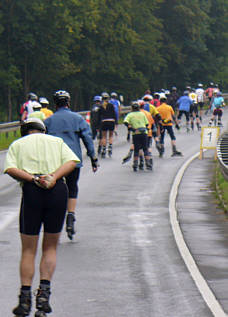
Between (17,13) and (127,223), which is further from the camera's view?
(17,13)

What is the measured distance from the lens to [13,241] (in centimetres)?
1268

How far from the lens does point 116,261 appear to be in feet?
36.3

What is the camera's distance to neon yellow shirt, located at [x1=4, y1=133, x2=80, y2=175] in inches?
307

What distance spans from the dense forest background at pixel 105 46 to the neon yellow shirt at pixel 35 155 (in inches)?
1867

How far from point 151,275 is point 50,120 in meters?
3.29

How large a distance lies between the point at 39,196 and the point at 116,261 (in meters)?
3.50

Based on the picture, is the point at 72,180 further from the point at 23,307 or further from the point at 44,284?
the point at 23,307

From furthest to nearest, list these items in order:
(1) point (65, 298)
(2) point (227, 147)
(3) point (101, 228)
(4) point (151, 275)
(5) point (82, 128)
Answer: (2) point (227, 147) < (3) point (101, 228) < (5) point (82, 128) < (4) point (151, 275) < (1) point (65, 298)

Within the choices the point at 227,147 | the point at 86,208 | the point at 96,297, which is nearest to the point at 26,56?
the point at 227,147

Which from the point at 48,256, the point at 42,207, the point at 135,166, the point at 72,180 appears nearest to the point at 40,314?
the point at 48,256

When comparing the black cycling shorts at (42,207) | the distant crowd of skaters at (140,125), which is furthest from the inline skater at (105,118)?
the black cycling shorts at (42,207)

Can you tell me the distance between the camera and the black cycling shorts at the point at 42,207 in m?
7.74

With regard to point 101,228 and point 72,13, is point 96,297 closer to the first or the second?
point 101,228

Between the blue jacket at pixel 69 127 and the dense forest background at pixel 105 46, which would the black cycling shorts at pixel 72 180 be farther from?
the dense forest background at pixel 105 46
